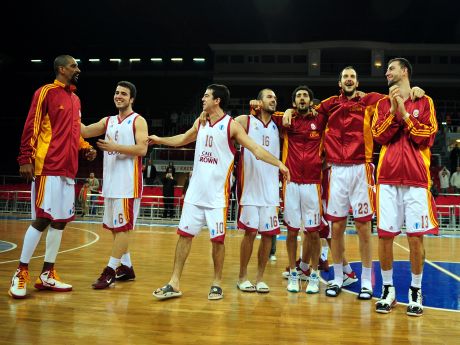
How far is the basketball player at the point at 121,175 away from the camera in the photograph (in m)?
5.46

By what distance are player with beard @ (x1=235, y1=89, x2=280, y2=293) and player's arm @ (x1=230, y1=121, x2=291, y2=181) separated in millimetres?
454

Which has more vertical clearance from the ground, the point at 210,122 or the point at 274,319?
the point at 210,122

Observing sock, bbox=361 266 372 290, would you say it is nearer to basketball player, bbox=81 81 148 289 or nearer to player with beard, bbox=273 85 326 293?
player with beard, bbox=273 85 326 293

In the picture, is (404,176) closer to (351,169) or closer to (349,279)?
(351,169)

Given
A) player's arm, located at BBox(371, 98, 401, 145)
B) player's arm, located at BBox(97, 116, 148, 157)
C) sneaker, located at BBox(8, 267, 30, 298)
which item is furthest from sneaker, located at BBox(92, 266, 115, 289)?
player's arm, located at BBox(371, 98, 401, 145)

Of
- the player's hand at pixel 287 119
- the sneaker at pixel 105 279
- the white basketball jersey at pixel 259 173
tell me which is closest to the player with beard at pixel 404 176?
the player's hand at pixel 287 119

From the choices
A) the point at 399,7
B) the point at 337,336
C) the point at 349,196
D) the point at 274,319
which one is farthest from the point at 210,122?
the point at 399,7

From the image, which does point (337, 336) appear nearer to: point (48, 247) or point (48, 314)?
point (48, 314)

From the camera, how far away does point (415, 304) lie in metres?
4.51

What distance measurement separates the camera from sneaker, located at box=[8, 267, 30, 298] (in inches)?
184

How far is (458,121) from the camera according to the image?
2575 cm

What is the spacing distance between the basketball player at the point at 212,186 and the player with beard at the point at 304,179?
0.91m

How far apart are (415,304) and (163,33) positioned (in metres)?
28.1

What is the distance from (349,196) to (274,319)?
6.16 ft
